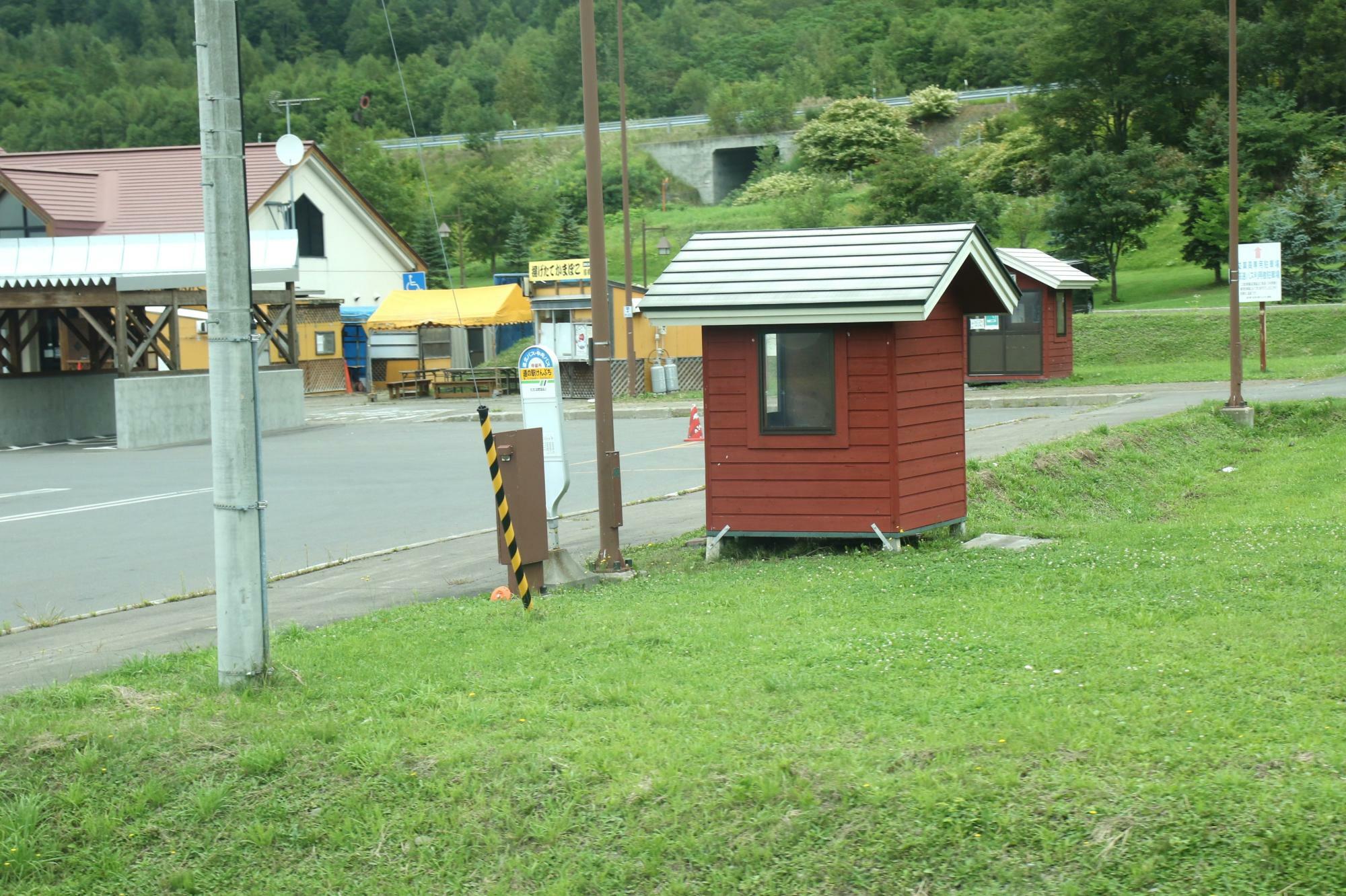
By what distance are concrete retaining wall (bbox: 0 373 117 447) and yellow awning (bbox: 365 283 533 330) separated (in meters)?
11.8

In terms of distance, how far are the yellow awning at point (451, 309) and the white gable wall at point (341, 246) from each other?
242 inches

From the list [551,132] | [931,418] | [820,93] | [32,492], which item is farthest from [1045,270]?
[551,132]

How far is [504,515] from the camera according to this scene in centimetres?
920

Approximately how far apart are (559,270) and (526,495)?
34.3 m

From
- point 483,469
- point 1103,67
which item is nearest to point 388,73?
point 1103,67

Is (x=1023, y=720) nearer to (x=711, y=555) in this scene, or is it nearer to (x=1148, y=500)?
(x=711, y=555)

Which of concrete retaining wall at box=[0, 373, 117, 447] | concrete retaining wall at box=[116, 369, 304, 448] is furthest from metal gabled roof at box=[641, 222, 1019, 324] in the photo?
concrete retaining wall at box=[0, 373, 117, 447]

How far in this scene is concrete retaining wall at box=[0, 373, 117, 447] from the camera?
1164 inches

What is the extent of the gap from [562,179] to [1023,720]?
3111 inches

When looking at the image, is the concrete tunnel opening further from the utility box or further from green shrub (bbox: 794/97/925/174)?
the utility box

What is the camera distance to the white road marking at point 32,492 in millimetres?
19441

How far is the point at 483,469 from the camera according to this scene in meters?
20.9

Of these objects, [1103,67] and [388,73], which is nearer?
[1103,67]

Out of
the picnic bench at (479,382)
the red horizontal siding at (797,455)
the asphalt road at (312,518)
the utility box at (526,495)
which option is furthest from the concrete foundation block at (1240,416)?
the picnic bench at (479,382)
